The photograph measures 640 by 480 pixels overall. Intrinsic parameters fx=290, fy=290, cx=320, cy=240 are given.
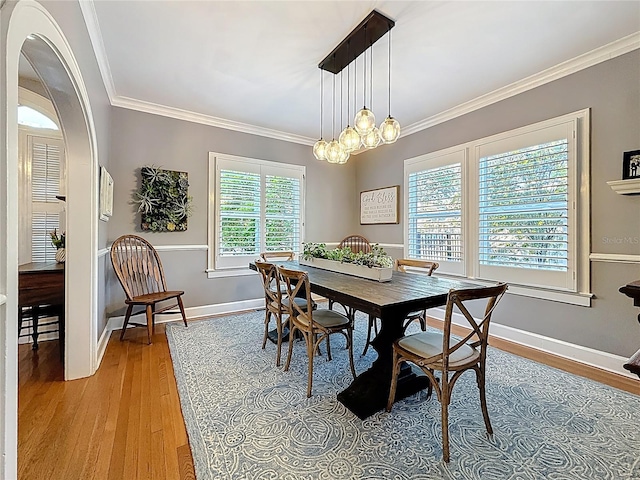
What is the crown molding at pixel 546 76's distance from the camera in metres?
2.38

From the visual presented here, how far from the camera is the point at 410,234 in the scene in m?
4.35

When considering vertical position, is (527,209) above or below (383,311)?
above

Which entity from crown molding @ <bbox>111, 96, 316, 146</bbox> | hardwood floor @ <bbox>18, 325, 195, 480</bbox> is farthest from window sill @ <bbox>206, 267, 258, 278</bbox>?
crown molding @ <bbox>111, 96, 316, 146</bbox>

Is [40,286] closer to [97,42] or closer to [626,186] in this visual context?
[97,42]

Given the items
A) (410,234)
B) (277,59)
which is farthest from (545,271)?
(277,59)

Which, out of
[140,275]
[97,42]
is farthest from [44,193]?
[97,42]

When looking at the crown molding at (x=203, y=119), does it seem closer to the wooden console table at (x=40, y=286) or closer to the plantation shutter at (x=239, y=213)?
the plantation shutter at (x=239, y=213)

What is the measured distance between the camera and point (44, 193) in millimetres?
3266

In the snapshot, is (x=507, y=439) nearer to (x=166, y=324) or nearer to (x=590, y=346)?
(x=590, y=346)

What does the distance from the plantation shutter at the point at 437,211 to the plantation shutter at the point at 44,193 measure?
448 centimetres

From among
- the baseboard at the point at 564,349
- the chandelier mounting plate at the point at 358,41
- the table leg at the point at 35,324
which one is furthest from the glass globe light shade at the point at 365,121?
the table leg at the point at 35,324

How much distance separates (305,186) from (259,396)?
3.48 m

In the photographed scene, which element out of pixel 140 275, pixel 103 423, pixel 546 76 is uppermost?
pixel 546 76

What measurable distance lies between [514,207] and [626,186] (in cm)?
90
